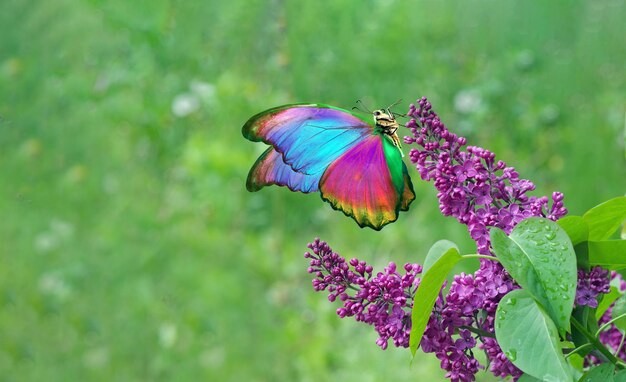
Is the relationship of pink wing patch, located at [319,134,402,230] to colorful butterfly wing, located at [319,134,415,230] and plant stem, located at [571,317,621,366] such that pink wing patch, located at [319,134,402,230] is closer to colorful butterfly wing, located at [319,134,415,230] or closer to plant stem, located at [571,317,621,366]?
colorful butterfly wing, located at [319,134,415,230]


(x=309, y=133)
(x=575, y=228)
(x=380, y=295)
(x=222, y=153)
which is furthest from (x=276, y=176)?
(x=222, y=153)

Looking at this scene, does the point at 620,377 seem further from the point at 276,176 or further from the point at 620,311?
the point at 276,176

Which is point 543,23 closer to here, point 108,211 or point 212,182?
point 212,182

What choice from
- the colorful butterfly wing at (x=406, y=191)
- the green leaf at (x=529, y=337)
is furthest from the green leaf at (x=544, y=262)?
the colorful butterfly wing at (x=406, y=191)

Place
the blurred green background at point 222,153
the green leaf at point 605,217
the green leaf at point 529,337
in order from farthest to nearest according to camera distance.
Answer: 1. the blurred green background at point 222,153
2. the green leaf at point 605,217
3. the green leaf at point 529,337

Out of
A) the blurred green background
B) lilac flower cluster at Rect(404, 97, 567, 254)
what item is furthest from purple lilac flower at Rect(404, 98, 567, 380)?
the blurred green background

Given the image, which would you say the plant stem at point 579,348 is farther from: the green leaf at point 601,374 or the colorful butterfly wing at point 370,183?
the colorful butterfly wing at point 370,183
